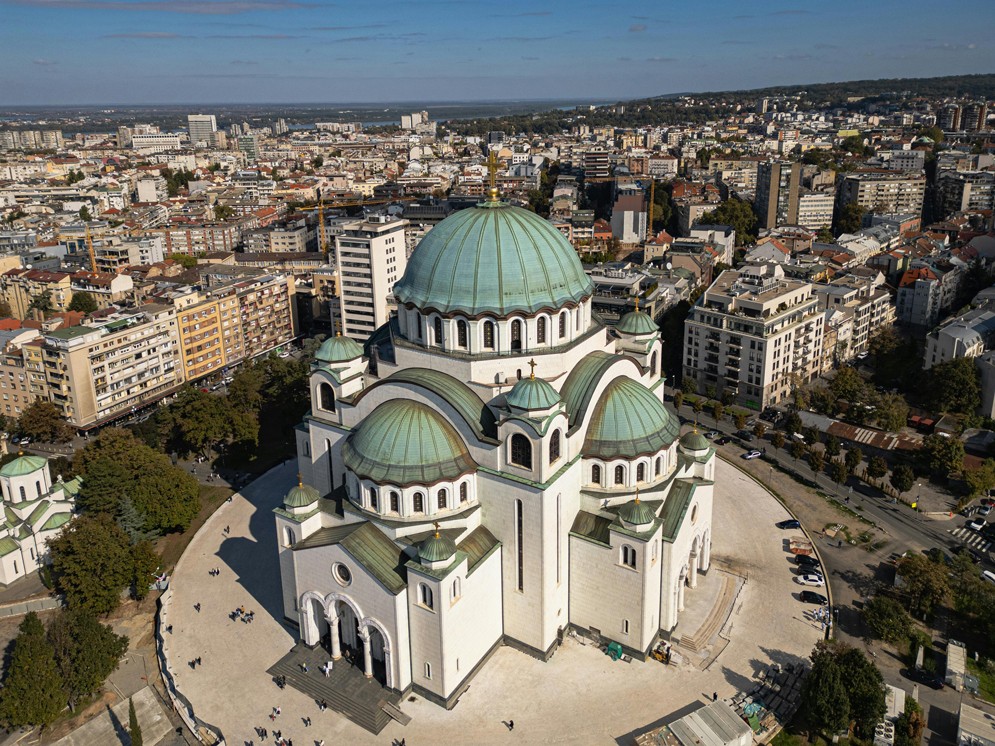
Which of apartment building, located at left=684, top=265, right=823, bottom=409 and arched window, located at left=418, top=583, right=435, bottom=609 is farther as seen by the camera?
apartment building, located at left=684, top=265, right=823, bottom=409

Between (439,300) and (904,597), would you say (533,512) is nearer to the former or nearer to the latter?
(439,300)

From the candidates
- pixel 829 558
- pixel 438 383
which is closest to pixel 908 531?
pixel 829 558

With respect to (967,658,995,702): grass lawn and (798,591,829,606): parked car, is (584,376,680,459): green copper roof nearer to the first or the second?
(798,591,829,606): parked car

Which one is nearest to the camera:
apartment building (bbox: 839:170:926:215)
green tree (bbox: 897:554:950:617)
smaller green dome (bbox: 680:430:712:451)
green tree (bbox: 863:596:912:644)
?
green tree (bbox: 863:596:912:644)

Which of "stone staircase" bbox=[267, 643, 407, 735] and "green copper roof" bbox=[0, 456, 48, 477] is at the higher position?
"green copper roof" bbox=[0, 456, 48, 477]

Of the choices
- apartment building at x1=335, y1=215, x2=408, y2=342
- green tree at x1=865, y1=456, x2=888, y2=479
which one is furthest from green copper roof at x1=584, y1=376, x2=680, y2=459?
apartment building at x1=335, y1=215, x2=408, y2=342
